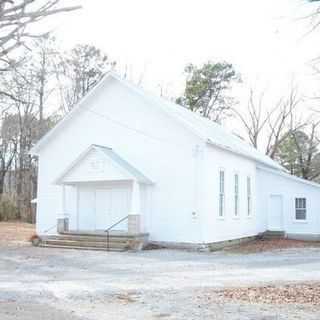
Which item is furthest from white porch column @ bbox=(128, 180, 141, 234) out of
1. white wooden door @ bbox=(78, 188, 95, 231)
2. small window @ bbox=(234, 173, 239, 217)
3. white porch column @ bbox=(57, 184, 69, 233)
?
small window @ bbox=(234, 173, 239, 217)

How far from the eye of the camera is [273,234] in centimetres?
2823

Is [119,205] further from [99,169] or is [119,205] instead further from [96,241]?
[96,241]

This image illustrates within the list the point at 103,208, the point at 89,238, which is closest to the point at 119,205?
the point at 103,208

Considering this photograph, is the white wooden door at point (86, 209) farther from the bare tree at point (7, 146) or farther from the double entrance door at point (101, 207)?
the bare tree at point (7, 146)

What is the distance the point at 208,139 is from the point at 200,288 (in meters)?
10.4

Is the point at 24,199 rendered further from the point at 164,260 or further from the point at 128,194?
the point at 164,260

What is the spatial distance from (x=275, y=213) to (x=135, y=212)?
10.3 metres

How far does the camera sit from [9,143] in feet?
148

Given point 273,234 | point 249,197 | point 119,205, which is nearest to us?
point 119,205

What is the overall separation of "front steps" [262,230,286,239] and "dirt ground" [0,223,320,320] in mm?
8459

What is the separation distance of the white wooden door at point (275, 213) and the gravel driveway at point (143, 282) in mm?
7893

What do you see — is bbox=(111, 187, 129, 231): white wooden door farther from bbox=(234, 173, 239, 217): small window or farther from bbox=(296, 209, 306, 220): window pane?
bbox=(296, 209, 306, 220): window pane

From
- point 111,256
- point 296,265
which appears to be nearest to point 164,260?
point 111,256

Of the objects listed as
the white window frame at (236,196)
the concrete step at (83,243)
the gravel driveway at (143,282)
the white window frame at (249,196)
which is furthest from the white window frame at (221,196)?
the concrete step at (83,243)
